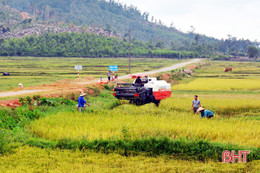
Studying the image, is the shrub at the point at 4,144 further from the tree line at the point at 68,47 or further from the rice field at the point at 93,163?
the tree line at the point at 68,47

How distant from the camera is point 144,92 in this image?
20812 millimetres

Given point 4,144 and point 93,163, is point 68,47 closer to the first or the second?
point 4,144

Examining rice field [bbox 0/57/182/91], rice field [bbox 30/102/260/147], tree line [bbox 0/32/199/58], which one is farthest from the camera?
tree line [bbox 0/32/199/58]

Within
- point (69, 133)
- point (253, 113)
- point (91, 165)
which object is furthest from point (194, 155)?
point (253, 113)

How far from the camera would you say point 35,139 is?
1180cm

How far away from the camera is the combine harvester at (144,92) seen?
20.1 m

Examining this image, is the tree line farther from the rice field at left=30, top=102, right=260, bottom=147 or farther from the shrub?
the shrub

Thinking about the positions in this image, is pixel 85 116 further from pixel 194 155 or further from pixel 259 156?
pixel 259 156

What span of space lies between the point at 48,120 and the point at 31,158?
3960 millimetres

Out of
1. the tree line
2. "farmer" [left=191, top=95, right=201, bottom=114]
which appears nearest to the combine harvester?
"farmer" [left=191, top=95, right=201, bottom=114]

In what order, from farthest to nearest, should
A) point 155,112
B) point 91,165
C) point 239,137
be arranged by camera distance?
point 155,112, point 239,137, point 91,165

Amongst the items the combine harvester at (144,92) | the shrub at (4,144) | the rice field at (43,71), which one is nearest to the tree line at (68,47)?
the rice field at (43,71)

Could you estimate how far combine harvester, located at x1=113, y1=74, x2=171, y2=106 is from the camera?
20125mm

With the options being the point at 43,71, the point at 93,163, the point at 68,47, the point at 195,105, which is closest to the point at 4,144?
the point at 93,163
